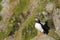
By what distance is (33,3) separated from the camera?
751 inches

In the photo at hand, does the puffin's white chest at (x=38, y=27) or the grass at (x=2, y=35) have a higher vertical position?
the grass at (x=2, y=35)

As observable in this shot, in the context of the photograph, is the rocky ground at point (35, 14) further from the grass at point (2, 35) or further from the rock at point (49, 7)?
the grass at point (2, 35)

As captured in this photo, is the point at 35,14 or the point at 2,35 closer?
the point at 35,14

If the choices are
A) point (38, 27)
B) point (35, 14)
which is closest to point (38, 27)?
point (38, 27)

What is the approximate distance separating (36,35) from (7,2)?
452cm

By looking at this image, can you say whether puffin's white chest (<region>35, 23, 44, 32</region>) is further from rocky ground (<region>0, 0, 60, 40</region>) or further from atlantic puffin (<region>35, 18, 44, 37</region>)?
rocky ground (<region>0, 0, 60, 40</region>)

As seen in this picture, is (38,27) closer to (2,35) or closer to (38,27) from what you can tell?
(38,27)

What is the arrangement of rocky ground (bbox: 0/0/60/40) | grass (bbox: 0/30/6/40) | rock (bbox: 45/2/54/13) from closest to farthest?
1. rocky ground (bbox: 0/0/60/40)
2. rock (bbox: 45/2/54/13)
3. grass (bbox: 0/30/6/40)

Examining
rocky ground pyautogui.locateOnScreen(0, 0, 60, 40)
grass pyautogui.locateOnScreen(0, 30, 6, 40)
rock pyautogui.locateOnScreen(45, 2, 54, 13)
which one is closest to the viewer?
rocky ground pyautogui.locateOnScreen(0, 0, 60, 40)

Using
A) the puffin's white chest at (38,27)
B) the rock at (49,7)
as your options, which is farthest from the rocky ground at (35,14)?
the puffin's white chest at (38,27)

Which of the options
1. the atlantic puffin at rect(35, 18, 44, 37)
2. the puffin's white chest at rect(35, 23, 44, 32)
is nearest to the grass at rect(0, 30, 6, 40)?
the atlantic puffin at rect(35, 18, 44, 37)

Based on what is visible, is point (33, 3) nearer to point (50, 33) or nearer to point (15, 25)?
point (15, 25)

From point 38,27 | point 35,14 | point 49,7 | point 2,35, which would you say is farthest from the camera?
point 2,35

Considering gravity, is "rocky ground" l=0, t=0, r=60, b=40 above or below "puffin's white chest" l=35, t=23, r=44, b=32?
above
